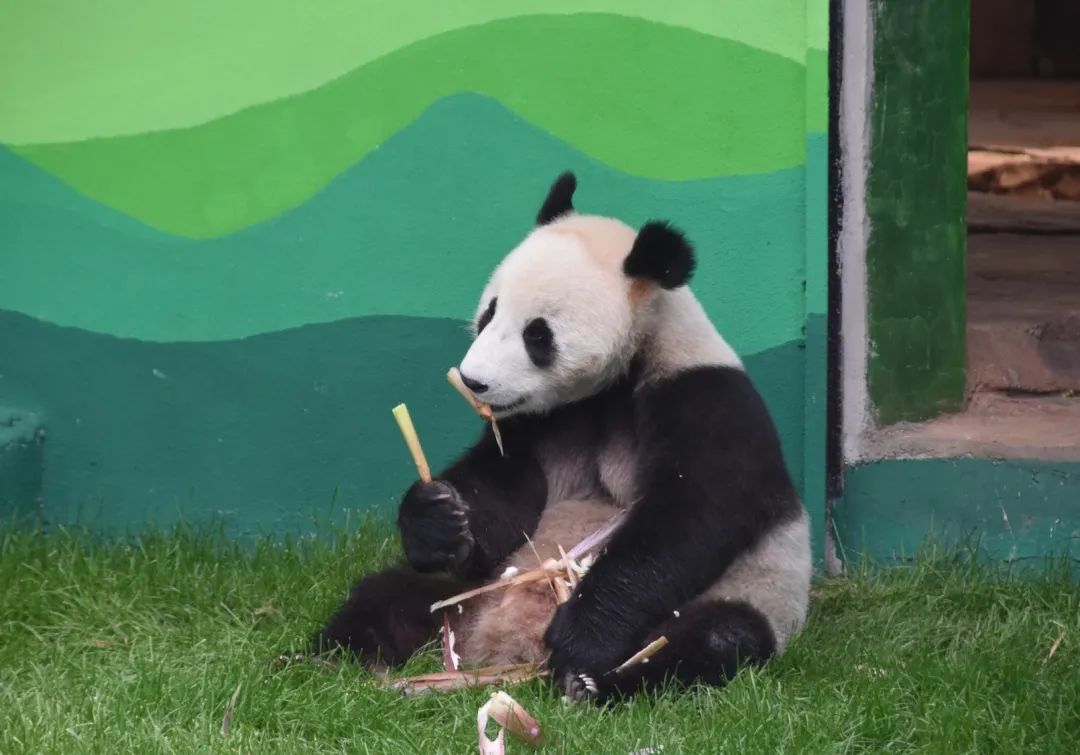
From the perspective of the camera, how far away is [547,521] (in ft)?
14.2

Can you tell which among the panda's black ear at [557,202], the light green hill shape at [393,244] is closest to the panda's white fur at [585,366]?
the panda's black ear at [557,202]

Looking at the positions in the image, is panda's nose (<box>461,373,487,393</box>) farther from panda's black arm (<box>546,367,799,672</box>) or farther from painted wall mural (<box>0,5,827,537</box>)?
painted wall mural (<box>0,5,827,537</box>)

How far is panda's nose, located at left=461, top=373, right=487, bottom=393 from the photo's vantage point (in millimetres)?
3910

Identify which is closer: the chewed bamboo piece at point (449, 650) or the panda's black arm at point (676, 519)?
the panda's black arm at point (676, 519)

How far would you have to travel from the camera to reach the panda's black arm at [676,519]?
393 cm

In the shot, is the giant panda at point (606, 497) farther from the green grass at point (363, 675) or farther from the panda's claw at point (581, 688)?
the green grass at point (363, 675)

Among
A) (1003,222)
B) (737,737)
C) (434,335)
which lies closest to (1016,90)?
(1003,222)

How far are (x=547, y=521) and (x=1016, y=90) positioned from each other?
1063 centimetres

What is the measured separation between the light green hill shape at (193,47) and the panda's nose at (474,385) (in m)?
1.72

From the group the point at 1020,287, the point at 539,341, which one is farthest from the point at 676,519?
the point at 1020,287

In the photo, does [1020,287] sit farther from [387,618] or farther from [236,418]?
[387,618]

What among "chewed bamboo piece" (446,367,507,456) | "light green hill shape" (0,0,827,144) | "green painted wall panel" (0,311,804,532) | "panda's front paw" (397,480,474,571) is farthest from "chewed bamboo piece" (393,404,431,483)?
"light green hill shape" (0,0,827,144)

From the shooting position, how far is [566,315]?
4.02 metres

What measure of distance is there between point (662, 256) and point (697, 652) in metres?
1.03
